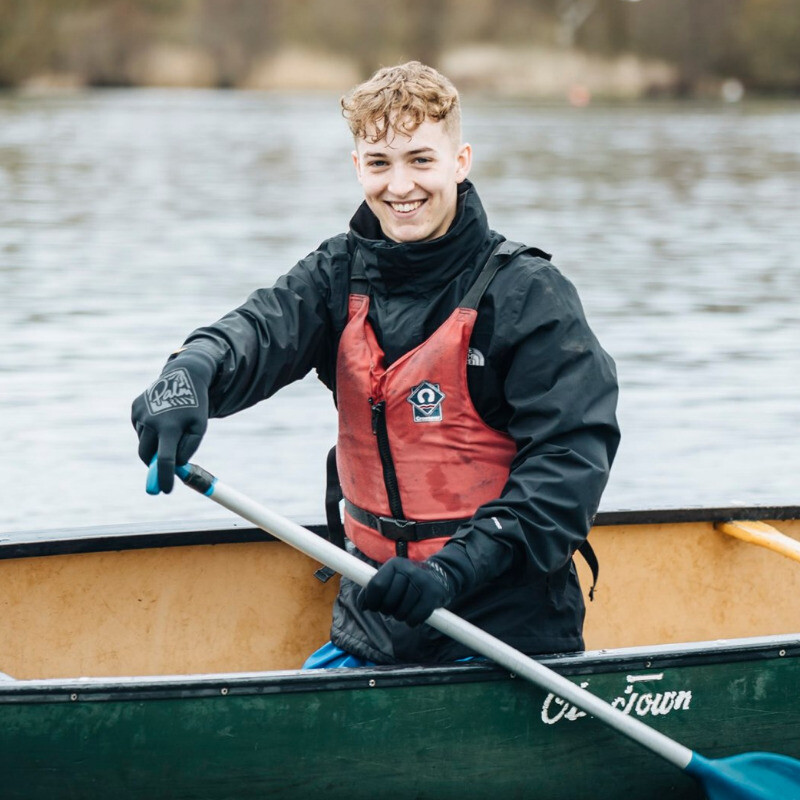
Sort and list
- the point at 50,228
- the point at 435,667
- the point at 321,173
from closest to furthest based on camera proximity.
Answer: the point at 435,667, the point at 50,228, the point at 321,173

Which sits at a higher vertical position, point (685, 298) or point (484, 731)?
point (484, 731)

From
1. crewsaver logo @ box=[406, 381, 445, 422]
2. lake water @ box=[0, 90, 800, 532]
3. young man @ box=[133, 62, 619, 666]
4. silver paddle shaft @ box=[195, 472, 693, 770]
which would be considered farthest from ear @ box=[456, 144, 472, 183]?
lake water @ box=[0, 90, 800, 532]

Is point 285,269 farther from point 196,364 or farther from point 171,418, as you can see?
point 171,418

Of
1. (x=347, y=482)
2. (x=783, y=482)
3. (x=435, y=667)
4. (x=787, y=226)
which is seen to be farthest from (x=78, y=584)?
(x=787, y=226)

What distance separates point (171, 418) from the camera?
3.01 m

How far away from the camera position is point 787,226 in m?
18.5

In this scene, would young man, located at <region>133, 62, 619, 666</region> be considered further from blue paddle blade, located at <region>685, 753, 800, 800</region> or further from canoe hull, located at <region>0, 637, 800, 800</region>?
blue paddle blade, located at <region>685, 753, 800, 800</region>

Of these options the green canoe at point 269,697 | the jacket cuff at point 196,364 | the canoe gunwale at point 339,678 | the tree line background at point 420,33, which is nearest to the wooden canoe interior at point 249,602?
the green canoe at point 269,697

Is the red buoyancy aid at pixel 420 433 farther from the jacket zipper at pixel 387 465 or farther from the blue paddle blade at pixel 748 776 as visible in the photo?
the blue paddle blade at pixel 748 776

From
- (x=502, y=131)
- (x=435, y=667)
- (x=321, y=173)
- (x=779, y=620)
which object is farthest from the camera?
(x=502, y=131)

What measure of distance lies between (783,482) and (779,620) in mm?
2926

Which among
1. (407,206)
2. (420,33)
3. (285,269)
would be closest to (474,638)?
(407,206)

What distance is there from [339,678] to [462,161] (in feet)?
3.83

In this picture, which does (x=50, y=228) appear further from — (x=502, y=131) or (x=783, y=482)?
(x=502, y=131)
